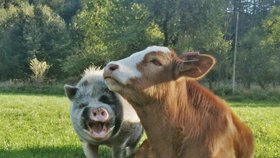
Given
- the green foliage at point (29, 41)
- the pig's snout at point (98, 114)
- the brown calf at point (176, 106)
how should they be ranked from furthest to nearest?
the green foliage at point (29, 41) → the pig's snout at point (98, 114) → the brown calf at point (176, 106)

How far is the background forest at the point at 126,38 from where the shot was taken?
49.9 m

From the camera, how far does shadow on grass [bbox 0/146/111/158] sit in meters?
8.34

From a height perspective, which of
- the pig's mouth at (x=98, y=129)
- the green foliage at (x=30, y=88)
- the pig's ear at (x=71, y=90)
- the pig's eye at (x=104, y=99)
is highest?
the pig's ear at (x=71, y=90)

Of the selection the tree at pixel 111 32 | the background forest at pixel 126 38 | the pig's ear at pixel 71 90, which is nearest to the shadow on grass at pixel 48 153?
the pig's ear at pixel 71 90

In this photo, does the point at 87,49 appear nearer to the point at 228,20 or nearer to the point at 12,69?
the point at 12,69

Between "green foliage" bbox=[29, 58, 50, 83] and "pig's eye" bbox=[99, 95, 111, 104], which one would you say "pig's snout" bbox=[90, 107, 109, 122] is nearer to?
"pig's eye" bbox=[99, 95, 111, 104]

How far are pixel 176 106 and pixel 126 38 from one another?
146 feet

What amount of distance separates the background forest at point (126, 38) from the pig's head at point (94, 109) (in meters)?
37.9

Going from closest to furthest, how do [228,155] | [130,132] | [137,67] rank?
[137,67], [228,155], [130,132]

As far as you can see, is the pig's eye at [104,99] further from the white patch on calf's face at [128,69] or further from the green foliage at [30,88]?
the green foliage at [30,88]

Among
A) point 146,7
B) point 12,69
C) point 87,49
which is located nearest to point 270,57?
point 146,7

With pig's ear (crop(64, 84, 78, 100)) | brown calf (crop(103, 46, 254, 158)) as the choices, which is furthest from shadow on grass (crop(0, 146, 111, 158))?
brown calf (crop(103, 46, 254, 158))

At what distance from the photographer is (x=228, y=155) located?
18.1ft

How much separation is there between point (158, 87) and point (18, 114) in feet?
36.3
